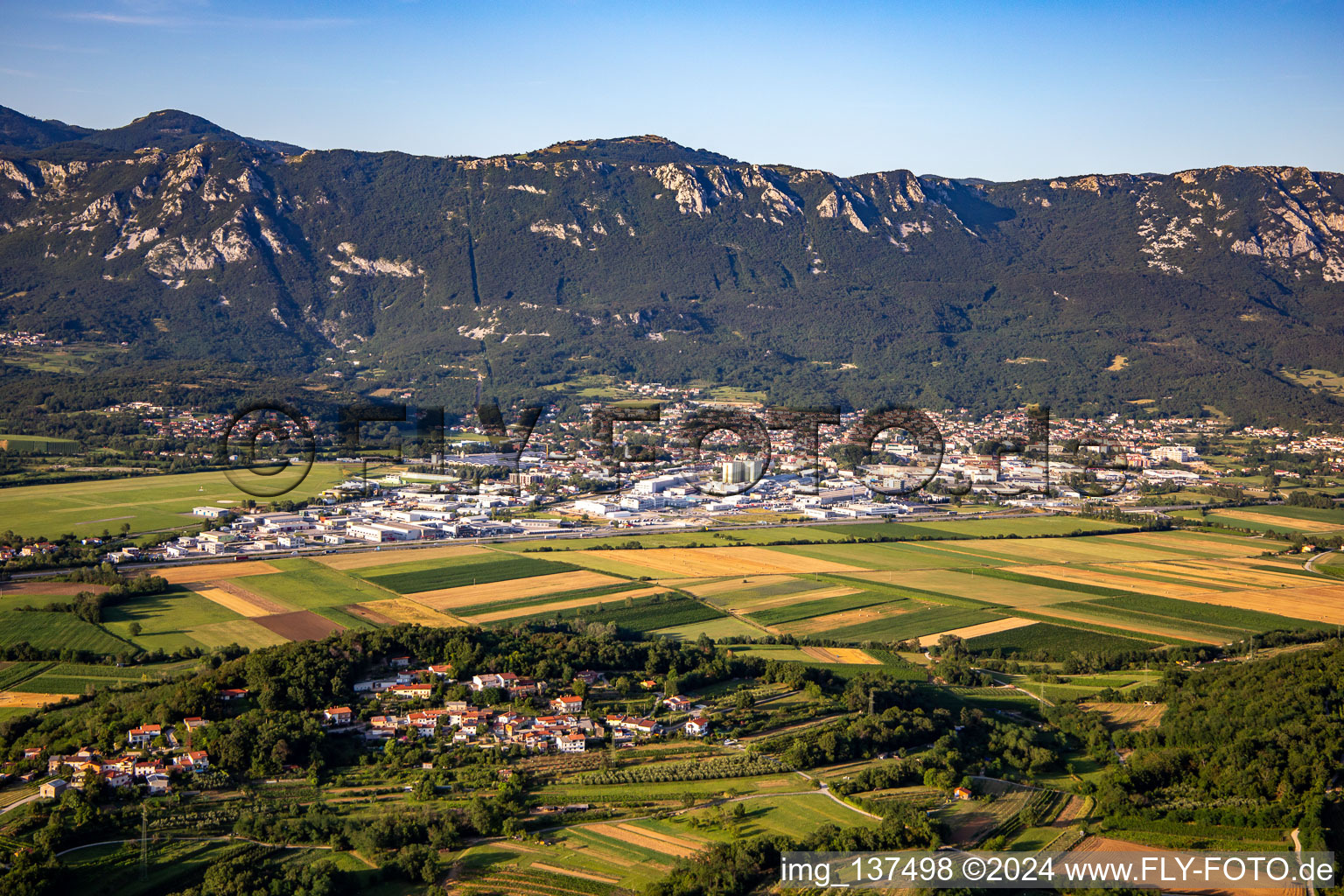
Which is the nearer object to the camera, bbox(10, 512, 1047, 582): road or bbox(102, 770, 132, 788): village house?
bbox(102, 770, 132, 788): village house

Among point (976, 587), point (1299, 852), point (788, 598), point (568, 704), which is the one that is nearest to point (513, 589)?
point (788, 598)

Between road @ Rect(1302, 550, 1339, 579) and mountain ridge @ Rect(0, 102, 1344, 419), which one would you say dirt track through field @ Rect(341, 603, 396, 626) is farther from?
mountain ridge @ Rect(0, 102, 1344, 419)

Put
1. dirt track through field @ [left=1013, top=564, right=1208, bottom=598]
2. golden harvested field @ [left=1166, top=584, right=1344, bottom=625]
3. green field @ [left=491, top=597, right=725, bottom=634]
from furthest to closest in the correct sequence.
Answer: dirt track through field @ [left=1013, top=564, right=1208, bottom=598] → golden harvested field @ [left=1166, top=584, right=1344, bottom=625] → green field @ [left=491, top=597, right=725, bottom=634]

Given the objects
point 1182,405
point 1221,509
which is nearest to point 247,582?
point 1221,509

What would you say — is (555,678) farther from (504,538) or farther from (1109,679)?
(504,538)

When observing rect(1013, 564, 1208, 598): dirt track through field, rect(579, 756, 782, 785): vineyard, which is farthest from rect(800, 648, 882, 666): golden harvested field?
rect(1013, 564, 1208, 598): dirt track through field

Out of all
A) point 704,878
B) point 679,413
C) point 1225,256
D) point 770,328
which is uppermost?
point 1225,256

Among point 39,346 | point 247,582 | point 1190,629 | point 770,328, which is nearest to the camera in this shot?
point 1190,629
